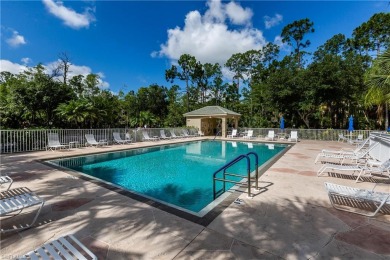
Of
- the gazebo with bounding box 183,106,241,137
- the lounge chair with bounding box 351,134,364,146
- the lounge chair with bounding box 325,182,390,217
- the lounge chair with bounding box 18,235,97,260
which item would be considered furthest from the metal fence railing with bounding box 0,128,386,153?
the lounge chair with bounding box 325,182,390,217

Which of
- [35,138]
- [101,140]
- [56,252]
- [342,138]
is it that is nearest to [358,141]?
[342,138]

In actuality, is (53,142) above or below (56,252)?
above

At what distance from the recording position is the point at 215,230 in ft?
9.59

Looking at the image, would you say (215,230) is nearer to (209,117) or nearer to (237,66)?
(209,117)

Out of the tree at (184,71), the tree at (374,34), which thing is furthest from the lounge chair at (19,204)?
the tree at (184,71)

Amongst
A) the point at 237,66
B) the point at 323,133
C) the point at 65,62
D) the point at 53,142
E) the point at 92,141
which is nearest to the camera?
the point at 53,142

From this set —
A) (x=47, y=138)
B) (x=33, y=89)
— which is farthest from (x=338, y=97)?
(x=33, y=89)

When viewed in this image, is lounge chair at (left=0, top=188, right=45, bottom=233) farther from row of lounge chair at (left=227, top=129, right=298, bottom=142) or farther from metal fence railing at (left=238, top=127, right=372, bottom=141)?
metal fence railing at (left=238, top=127, right=372, bottom=141)

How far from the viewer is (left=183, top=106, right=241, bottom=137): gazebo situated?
20.9 metres

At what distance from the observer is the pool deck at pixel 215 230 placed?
2.44m

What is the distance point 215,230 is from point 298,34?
115 feet

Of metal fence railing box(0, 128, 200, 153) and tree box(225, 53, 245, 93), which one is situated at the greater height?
tree box(225, 53, 245, 93)

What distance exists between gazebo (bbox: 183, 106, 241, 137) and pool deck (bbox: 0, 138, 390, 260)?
16491mm

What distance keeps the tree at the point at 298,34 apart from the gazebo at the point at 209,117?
1644 cm
